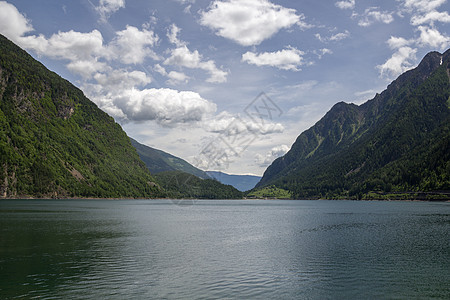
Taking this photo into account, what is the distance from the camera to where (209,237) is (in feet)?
250

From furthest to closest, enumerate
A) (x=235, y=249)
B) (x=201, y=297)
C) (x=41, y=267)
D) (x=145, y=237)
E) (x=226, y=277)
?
(x=145, y=237) → (x=235, y=249) → (x=41, y=267) → (x=226, y=277) → (x=201, y=297)

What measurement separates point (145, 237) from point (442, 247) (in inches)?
2314

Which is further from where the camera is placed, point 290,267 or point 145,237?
point 145,237

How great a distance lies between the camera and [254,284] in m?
36.9

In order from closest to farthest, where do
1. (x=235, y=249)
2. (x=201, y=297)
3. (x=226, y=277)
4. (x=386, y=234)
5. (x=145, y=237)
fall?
1. (x=201, y=297)
2. (x=226, y=277)
3. (x=235, y=249)
4. (x=145, y=237)
5. (x=386, y=234)

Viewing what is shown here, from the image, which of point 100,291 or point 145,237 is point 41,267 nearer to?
point 100,291

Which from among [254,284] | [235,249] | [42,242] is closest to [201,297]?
[254,284]

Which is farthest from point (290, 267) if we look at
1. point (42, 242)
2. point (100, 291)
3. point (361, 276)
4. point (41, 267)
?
point (42, 242)

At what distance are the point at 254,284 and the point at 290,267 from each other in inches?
412

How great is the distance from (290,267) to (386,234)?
46.5m

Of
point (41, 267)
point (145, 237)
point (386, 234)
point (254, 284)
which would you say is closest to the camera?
point (254, 284)

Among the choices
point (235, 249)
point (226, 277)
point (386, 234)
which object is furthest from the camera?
Answer: point (386, 234)

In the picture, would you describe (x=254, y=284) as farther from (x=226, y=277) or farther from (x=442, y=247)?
(x=442, y=247)

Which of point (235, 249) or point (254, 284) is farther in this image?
point (235, 249)
